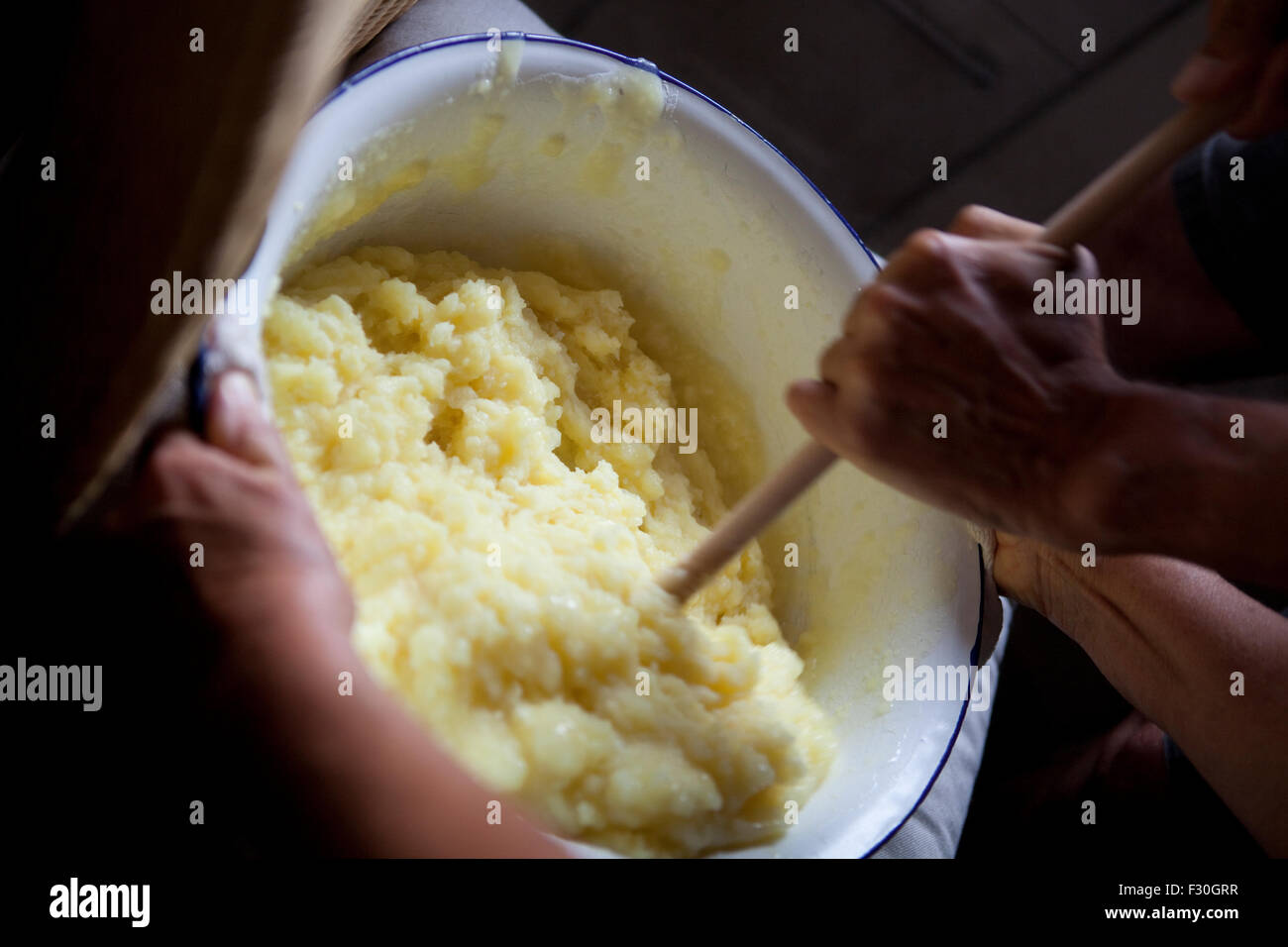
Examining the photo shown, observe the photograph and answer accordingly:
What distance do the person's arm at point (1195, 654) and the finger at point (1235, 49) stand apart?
0.45m

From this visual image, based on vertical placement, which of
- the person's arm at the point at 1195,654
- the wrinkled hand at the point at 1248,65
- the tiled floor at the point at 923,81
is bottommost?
the person's arm at the point at 1195,654

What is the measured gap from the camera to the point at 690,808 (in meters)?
0.61

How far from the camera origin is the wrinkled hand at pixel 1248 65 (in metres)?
0.52

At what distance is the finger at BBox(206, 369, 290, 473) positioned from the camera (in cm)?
50

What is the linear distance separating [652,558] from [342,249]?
1.08 ft

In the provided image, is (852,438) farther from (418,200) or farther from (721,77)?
(721,77)

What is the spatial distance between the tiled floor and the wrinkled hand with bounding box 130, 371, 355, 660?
1.09m

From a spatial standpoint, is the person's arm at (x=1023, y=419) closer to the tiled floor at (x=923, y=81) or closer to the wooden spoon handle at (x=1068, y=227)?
the wooden spoon handle at (x=1068, y=227)

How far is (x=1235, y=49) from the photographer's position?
1.75 feet

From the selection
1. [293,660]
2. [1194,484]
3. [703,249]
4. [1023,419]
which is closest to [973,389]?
[1023,419]

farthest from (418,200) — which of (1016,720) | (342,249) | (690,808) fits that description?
(1016,720)

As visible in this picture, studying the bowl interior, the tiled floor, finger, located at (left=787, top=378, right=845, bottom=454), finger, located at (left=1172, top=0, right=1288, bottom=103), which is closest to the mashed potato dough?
the bowl interior

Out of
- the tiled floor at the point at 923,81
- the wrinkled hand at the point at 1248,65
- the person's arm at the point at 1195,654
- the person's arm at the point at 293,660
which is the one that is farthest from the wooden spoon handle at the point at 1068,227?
the tiled floor at the point at 923,81

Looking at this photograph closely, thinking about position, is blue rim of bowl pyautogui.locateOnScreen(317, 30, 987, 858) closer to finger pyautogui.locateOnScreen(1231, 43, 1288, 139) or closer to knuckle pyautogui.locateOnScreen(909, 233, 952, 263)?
knuckle pyautogui.locateOnScreen(909, 233, 952, 263)
